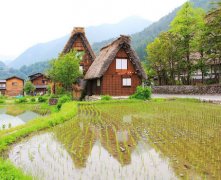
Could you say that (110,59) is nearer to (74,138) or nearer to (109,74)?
(109,74)

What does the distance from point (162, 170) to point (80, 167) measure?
55.3 inches

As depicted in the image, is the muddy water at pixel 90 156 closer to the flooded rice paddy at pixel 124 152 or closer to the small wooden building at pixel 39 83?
the flooded rice paddy at pixel 124 152

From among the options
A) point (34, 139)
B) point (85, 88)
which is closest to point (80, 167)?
point (34, 139)

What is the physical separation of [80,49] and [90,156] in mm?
22297

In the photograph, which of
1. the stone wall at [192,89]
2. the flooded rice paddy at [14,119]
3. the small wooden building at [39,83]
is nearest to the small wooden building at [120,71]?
the stone wall at [192,89]

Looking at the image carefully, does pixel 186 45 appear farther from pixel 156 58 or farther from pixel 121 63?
pixel 121 63

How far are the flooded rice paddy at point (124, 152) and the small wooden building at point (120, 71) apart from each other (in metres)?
14.4

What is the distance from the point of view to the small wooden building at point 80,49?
26.5 meters

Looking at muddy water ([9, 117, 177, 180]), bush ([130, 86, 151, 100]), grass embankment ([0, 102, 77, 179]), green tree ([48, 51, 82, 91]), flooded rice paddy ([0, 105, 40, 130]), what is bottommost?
flooded rice paddy ([0, 105, 40, 130])

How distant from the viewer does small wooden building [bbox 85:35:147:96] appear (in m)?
22.7

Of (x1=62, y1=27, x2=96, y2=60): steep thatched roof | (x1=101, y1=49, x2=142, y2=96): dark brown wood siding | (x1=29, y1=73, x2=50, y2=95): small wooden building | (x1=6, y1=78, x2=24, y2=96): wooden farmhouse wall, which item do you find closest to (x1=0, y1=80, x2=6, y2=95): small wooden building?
(x1=6, y1=78, x2=24, y2=96): wooden farmhouse wall

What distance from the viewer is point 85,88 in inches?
1053

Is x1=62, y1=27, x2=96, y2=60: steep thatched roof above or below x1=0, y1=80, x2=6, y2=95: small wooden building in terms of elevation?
above

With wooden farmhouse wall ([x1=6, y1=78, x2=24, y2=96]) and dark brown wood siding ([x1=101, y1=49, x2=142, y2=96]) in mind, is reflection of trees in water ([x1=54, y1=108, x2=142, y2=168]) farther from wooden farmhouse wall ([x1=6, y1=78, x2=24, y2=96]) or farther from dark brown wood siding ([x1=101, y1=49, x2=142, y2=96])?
wooden farmhouse wall ([x1=6, y1=78, x2=24, y2=96])
